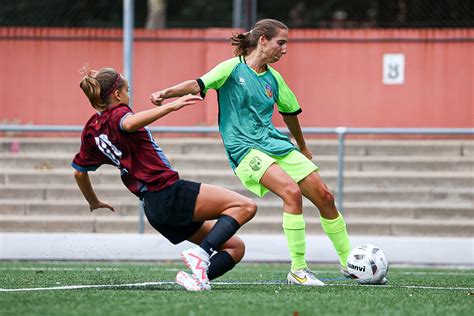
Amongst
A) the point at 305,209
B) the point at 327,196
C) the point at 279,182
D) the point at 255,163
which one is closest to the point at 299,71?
the point at 305,209

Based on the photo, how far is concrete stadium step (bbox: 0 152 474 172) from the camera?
15289mm

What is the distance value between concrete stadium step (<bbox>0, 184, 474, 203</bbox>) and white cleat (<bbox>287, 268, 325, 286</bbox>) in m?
6.23

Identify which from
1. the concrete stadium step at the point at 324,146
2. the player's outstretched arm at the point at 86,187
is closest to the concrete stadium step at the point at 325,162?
the concrete stadium step at the point at 324,146

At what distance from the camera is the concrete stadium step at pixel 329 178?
14.8m

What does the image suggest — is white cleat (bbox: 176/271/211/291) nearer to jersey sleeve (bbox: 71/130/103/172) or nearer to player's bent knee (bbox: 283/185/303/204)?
jersey sleeve (bbox: 71/130/103/172)

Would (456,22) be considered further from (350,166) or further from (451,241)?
(451,241)

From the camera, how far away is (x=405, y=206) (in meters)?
14.0

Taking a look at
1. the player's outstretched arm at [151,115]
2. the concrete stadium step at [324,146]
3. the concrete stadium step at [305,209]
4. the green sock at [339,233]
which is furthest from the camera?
the concrete stadium step at [324,146]

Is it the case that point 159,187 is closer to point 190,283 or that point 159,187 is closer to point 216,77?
point 190,283

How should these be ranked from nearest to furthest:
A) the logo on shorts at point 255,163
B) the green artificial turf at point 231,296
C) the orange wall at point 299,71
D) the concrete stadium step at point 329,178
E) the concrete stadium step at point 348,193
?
the green artificial turf at point 231,296 < the logo on shorts at point 255,163 < the concrete stadium step at point 348,193 < the concrete stadium step at point 329,178 < the orange wall at point 299,71

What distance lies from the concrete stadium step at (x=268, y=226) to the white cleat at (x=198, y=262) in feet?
21.3

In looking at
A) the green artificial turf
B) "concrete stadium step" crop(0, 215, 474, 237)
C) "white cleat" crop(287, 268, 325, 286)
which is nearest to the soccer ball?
the green artificial turf

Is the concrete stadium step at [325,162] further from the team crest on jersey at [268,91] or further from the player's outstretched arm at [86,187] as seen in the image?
the player's outstretched arm at [86,187]

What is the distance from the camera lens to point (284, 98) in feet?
27.8
